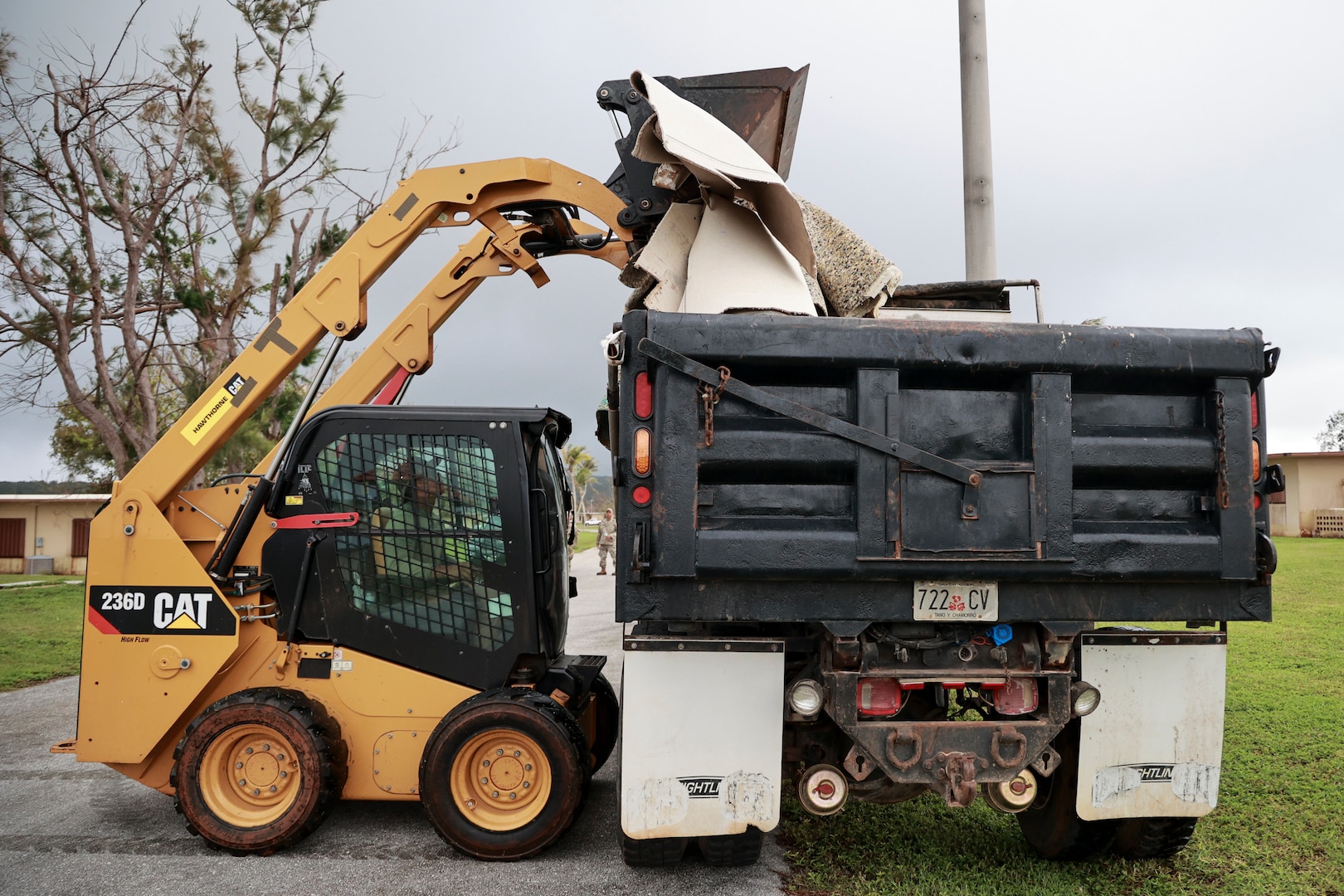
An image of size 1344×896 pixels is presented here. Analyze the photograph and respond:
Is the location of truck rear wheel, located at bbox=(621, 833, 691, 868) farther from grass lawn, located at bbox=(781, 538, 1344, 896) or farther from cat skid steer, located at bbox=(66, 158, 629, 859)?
cat skid steer, located at bbox=(66, 158, 629, 859)

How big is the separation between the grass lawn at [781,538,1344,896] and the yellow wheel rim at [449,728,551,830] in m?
1.30

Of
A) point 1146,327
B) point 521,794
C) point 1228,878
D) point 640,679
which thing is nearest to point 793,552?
point 640,679

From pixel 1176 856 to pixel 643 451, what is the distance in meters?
3.27

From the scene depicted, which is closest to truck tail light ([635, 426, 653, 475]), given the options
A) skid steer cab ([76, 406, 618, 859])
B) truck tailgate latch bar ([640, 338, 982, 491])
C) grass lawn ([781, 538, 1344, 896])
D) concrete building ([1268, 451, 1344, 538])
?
truck tailgate latch bar ([640, 338, 982, 491])

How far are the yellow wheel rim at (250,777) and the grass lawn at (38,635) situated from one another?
577 centimetres

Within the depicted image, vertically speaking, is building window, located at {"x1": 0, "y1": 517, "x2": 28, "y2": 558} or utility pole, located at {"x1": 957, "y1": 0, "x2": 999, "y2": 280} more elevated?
utility pole, located at {"x1": 957, "y1": 0, "x2": 999, "y2": 280}

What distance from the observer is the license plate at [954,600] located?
342cm

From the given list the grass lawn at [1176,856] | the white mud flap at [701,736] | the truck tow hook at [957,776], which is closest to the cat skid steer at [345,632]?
the white mud flap at [701,736]

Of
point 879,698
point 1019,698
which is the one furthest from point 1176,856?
point 879,698

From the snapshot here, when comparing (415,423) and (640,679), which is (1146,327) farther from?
(415,423)

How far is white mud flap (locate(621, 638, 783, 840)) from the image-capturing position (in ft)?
11.7

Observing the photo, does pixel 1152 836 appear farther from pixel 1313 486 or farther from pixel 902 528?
pixel 1313 486

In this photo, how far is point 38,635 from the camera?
467 inches

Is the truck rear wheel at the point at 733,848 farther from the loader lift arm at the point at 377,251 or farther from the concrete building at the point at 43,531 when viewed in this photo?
the concrete building at the point at 43,531
